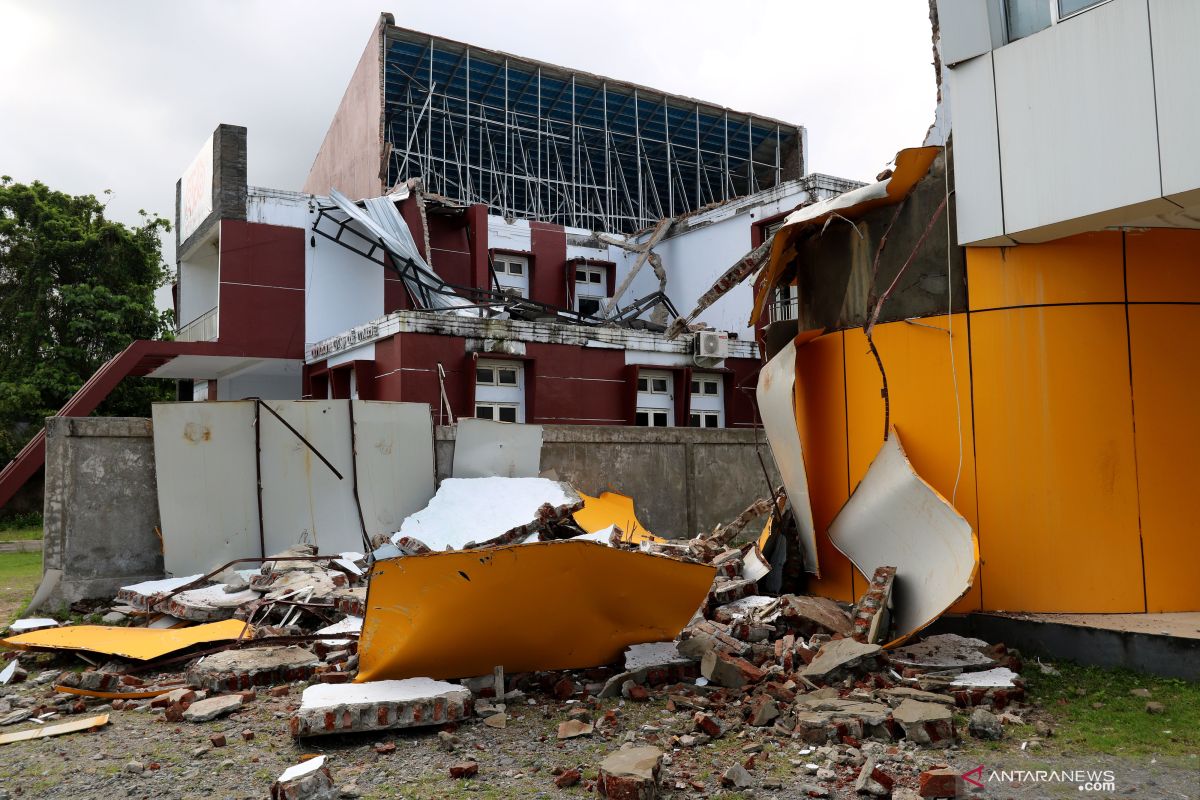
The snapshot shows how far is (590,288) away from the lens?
2714 cm

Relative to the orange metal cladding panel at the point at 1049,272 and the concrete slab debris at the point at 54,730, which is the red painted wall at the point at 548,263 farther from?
the concrete slab debris at the point at 54,730

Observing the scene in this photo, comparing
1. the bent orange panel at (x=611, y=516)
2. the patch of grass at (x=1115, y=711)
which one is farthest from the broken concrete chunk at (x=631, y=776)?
the bent orange panel at (x=611, y=516)

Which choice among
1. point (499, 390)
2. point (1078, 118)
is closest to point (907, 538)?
point (1078, 118)

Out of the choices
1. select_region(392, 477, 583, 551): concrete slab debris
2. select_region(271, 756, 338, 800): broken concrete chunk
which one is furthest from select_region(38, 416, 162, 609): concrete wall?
select_region(271, 756, 338, 800): broken concrete chunk

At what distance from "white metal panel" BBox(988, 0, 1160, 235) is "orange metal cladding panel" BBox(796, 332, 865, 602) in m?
2.16

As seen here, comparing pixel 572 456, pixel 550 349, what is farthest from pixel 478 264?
pixel 572 456

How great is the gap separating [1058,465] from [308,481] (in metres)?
8.18

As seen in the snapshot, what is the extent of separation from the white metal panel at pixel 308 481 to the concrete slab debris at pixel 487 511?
812 millimetres

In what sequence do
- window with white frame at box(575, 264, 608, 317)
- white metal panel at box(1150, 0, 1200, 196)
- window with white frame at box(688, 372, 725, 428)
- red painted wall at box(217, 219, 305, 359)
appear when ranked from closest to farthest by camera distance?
white metal panel at box(1150, 0, 1200, 196) → red painted wall at box(217, 219, 305, 359) → window with white frame at box(688, 372, 725, 428) → window with white frame at box(575, 264, 608, 317)

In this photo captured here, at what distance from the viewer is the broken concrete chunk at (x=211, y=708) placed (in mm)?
5734

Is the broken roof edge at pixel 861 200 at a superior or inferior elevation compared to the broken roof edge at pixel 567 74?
inferior

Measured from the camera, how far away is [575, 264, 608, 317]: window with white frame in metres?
26.8

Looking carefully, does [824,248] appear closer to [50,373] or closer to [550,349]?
[550,349]

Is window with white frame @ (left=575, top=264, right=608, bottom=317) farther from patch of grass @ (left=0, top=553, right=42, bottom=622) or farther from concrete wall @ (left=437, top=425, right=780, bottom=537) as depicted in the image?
patch of grass @ (left=0, top=553, right=42, bottom=622)
